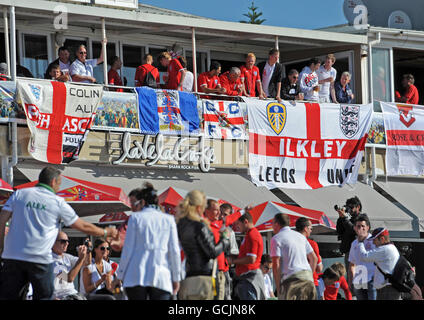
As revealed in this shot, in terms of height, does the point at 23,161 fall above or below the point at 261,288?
above

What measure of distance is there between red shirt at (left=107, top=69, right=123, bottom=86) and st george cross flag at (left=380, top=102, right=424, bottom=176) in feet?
21.7

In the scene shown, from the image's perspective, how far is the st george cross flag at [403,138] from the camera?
79.4ft

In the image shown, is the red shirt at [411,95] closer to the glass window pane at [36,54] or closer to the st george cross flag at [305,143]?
the st george cross flag at [305,143]

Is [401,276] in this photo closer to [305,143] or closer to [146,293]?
[146,293]

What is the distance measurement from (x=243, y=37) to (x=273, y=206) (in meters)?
6.89

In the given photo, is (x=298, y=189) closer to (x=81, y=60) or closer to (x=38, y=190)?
(x=81, y=60)

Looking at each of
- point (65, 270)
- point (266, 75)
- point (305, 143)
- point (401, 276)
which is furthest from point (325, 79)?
point (65, 270)

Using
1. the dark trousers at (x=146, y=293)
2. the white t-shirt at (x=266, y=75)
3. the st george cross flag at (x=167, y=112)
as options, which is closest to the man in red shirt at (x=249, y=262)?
the dark trousers at (x=146, y=293)

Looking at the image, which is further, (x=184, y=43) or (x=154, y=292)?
(x=184, y=43)

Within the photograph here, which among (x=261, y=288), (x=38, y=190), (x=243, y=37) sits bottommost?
(x=261, y=288)

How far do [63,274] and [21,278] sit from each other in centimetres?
301

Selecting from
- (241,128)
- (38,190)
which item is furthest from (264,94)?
(38,190)

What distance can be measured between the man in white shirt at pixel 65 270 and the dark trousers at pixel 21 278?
194 centimetres

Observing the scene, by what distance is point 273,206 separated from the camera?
1839 cm
